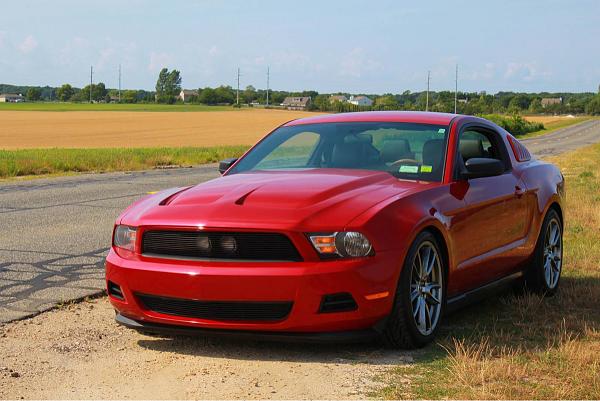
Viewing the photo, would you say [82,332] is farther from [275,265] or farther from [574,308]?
[574,308]

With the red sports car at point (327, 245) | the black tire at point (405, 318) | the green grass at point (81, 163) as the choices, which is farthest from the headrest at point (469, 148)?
the green grass at point (81, 163)

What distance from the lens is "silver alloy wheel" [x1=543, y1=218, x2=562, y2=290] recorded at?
7230mm

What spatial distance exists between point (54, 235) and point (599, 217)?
688cm

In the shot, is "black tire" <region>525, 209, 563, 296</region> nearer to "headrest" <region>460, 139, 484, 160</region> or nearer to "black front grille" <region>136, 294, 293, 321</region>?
"headrest" <region>460, 139, 484, 160</region>

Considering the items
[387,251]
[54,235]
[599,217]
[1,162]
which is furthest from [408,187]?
[1,162]

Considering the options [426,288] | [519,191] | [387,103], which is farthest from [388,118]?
[387,103]

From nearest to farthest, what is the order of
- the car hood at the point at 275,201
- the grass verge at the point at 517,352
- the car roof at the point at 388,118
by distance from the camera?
the grass verge at the point at 517,352, the car hood at the point at 275,201, the car roof at the point at 388,118

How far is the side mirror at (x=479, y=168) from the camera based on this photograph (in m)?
6.06

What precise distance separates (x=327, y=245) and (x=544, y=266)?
Answer: 2.88m

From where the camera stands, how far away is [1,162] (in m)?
23.1

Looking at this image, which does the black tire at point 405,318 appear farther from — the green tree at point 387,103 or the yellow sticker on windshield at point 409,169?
the green tree at point 387,103

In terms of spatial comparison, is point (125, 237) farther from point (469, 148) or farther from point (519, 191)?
point (519, 191)

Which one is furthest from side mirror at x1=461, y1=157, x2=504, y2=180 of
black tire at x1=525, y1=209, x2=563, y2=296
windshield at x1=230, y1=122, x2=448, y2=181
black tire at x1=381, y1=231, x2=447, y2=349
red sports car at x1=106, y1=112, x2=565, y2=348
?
black tire at x1=525, y1=209, x2=563, y2=296

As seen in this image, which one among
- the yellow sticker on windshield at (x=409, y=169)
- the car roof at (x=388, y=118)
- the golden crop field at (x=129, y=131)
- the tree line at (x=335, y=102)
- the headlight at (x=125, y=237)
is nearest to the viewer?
the headlight at (x=125, y=237)
